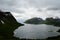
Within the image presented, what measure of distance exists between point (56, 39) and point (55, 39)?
0.76 meters

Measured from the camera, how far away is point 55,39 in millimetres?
90625

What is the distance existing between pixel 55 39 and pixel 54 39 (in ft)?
2.44

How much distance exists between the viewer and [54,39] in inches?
3580

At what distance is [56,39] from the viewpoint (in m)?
90.2

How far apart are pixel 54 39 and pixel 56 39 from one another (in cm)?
150

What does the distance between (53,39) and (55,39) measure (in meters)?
1.46

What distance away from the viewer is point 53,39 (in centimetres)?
9106

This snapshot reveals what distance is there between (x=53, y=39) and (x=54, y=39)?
2.38 ft

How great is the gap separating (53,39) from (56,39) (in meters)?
2.20
